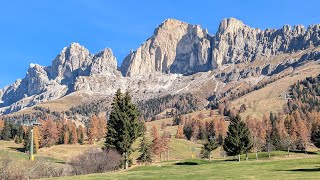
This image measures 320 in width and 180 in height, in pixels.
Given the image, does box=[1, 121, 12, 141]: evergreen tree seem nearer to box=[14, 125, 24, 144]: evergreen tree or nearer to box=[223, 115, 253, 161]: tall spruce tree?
box=[14, 125, 24, 144]: evergreen tree

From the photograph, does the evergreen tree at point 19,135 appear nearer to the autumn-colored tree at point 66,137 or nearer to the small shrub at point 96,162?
the autumn-colored tree at point 66,137

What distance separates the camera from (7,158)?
47.3m

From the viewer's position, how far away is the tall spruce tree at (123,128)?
67.0 metres

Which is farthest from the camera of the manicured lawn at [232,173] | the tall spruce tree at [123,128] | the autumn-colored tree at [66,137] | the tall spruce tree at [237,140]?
the autumn-colored tree at [66,137]

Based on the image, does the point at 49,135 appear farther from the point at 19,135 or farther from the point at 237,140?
the point at 237,140

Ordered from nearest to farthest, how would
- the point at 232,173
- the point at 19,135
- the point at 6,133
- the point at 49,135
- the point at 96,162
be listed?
the point at 232,173, the point at 96,162, the point at 49,135, the point at 19,135, the point at 6,133

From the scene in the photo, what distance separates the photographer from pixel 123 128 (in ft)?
220

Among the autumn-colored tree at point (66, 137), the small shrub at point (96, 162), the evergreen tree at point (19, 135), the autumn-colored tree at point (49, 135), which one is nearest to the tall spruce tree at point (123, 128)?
the small shrub at point (96, 162)

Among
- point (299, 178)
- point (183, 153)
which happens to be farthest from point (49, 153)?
point (299, 178)

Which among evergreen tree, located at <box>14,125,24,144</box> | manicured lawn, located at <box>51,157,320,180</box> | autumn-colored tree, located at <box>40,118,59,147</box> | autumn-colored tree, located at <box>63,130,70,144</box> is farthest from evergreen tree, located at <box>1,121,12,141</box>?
manicured lawn, located at <box>51,157,320,180</box>

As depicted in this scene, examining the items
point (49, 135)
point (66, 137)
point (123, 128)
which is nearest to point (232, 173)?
point (123, 128)

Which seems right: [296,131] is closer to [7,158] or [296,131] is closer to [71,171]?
[71,171]

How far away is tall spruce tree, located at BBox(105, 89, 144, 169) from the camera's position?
6700 cm

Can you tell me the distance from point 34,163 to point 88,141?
133 metres
